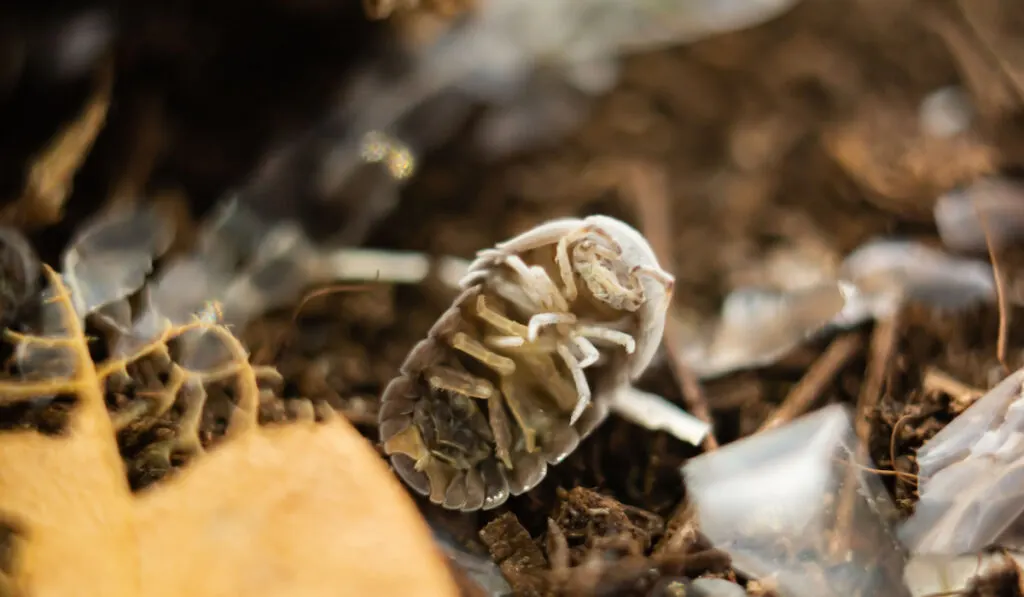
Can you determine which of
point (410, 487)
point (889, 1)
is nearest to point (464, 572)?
point (410, 487)

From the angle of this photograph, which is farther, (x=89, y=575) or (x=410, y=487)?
(x=410, y=487)

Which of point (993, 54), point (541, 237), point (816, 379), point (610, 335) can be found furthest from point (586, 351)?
point (993, 54)

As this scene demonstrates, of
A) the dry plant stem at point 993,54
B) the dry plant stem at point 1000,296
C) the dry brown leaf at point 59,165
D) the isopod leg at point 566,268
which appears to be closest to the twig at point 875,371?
the dry plant stem at point 1000,296

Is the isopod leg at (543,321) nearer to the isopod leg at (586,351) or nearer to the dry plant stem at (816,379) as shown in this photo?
the isopod leg at (586,351)

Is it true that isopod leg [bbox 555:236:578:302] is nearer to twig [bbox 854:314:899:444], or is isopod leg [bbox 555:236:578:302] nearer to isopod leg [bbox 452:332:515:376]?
isopod leg [bbox 452:332:515:376]

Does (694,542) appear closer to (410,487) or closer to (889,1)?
(410,487)

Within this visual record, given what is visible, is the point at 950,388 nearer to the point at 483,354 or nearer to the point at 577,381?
the point at 577,381
